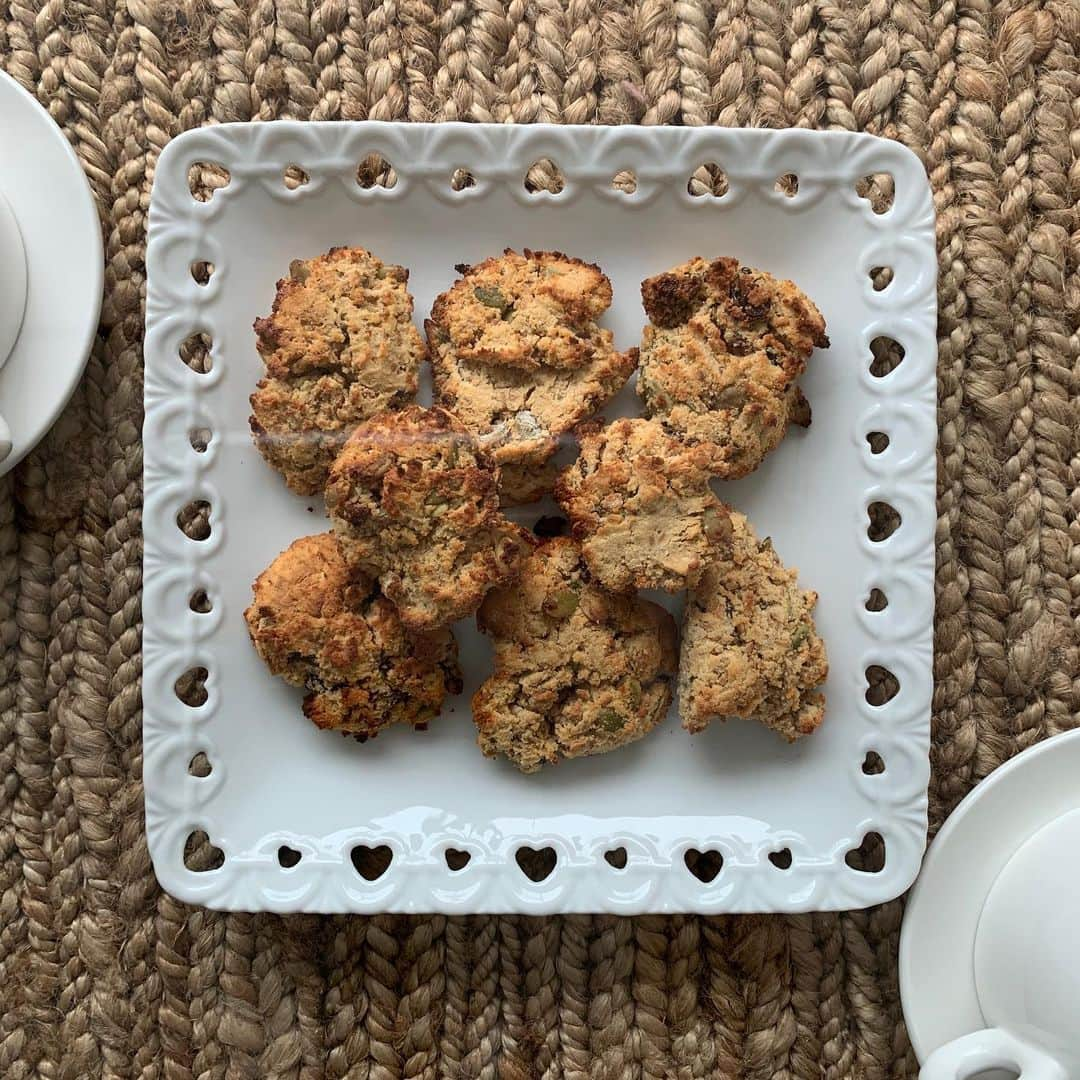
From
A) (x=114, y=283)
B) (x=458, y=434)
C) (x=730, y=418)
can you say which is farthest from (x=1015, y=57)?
(x=114, y=283)

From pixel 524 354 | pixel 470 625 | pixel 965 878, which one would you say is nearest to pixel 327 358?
pixel 524 354

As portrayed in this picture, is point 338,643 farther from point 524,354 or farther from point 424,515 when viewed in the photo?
point 524,354

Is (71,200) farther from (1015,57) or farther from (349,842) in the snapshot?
(1015,57)

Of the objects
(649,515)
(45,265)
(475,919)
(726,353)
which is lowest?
(475,919)

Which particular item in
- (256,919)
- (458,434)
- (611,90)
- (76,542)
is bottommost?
(256,919)

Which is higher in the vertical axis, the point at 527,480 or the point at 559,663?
the point at 527,480

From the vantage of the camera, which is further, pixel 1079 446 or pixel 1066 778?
pixel 1079 446

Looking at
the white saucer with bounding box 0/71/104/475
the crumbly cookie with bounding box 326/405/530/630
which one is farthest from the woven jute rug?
the crumbly cookie with bounding box 326/405/530/630
